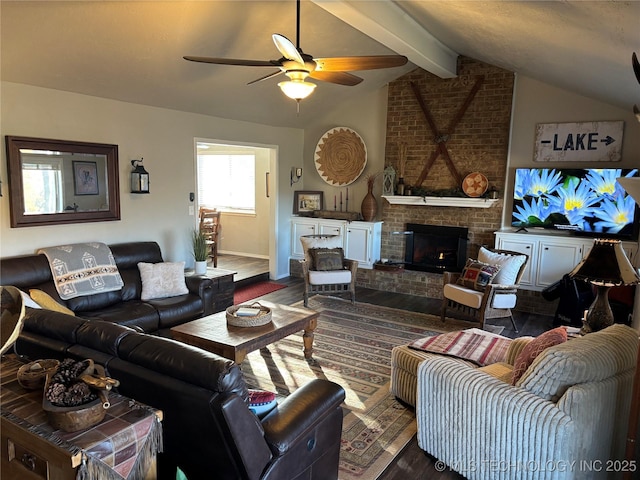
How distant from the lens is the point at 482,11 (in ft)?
10.3

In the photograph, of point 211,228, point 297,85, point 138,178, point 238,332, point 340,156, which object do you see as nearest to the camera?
point 297,85

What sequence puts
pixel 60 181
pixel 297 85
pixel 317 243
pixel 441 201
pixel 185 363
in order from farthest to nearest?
pixel 441 201
pixel 317 243
pixel 60 181
pixel 297 85
pixel 185 363

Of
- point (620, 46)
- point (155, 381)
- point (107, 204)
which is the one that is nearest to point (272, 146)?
point (107, 204)

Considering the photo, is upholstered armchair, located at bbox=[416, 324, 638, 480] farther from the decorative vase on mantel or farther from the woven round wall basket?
the woven round wall basket

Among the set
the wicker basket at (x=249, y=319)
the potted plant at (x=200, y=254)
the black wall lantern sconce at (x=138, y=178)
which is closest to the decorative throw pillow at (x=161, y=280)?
the potted plant at (x=200, y=254)

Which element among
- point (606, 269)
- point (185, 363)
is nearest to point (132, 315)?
point (185, 363)

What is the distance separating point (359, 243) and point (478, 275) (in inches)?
83.8

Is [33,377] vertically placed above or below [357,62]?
below

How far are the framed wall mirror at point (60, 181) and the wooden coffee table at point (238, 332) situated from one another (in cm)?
174

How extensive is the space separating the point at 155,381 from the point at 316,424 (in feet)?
2.55

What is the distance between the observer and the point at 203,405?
1.72 metres

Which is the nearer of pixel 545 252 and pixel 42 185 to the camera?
pixel 42 185

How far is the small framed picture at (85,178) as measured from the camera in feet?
14.2

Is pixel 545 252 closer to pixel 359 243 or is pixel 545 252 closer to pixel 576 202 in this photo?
pixel 576 202
